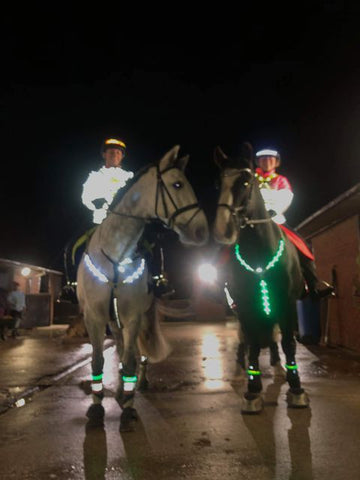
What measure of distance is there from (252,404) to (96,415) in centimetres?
166

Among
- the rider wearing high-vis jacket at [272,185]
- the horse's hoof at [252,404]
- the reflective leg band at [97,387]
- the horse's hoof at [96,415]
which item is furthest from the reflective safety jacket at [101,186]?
the horse's hoof at [252,404]

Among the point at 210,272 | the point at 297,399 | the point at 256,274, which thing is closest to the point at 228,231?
the point at 256,274

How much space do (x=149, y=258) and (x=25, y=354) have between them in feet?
24.4

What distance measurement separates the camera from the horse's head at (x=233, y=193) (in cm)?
468

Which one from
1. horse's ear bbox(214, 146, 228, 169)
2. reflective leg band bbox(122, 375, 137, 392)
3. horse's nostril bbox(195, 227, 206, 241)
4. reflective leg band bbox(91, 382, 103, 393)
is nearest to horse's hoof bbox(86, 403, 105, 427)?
reflective leg band bbox(91, 382, 103, 393)

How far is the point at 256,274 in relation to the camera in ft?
17.1

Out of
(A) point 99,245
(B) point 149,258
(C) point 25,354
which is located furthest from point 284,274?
(C) point 25,354

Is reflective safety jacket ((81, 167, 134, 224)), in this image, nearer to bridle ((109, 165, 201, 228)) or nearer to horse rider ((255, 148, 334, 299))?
bridle ((109, 165, 201, 228))

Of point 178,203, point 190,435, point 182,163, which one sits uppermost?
point 182,163

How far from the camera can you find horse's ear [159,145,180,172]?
464 centimetres

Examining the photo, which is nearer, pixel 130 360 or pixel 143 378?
pixel 130 360

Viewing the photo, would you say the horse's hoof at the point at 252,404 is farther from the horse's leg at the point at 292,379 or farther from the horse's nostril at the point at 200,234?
the horse's nostril at the point at 200,234

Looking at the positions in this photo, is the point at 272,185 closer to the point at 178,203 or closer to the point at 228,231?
the point at 228,231

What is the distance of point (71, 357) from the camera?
10680 mm
